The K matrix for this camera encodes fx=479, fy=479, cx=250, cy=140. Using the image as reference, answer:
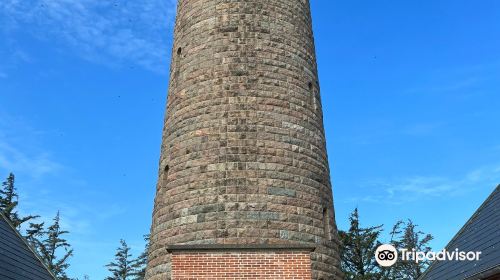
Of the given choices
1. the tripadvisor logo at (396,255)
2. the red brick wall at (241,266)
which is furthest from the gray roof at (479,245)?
the red brick wall at (241,266)

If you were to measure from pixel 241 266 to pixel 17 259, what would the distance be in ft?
16.9

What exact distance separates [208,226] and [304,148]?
2.77 meters

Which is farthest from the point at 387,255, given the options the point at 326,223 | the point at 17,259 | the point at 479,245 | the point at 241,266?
the point at 17,259

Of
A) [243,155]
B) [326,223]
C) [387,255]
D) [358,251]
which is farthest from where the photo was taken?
[358,251]

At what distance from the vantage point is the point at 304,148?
1055 cm

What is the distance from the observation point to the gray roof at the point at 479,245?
8.70 metres

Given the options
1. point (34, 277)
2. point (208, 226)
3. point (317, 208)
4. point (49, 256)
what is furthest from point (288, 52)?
point (49, 256)

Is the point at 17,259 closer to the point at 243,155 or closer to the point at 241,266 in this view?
the point at 241,266

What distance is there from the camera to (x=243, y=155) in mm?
9875

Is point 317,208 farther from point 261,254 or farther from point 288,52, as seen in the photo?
point 288,52

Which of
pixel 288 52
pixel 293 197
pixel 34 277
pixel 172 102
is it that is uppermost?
pixel 288 52

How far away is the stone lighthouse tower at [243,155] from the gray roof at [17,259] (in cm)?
257

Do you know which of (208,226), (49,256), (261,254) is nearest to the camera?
(261,254)

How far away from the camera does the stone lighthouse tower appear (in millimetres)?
8523
